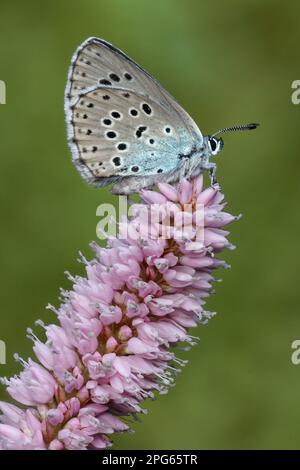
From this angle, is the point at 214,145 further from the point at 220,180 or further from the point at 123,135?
the point at 220,180

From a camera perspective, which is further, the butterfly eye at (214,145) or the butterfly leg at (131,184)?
the butterfly eye at (214,145)

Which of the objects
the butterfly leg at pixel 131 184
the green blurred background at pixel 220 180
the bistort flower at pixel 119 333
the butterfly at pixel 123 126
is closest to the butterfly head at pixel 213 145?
the butterfly at pixel 123 126

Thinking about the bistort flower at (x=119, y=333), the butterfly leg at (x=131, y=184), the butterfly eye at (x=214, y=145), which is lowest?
the bistort flower at (x=119, y=333)

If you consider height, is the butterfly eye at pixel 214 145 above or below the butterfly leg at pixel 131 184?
above

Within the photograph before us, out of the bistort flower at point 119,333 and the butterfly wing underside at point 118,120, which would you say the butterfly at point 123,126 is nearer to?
the butterfly wing underside at point 118,120

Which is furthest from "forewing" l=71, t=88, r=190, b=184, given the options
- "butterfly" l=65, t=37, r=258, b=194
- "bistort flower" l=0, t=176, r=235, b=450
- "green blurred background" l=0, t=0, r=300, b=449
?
"green blurred background" l=0, t=0, r=300, b=449

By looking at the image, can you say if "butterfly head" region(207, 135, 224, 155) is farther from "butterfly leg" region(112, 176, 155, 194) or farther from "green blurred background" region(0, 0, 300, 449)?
"green blurred background" region(0, 0, 300, 449)

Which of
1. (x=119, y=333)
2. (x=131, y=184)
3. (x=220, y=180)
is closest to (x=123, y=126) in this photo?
(x=131, y=184)
